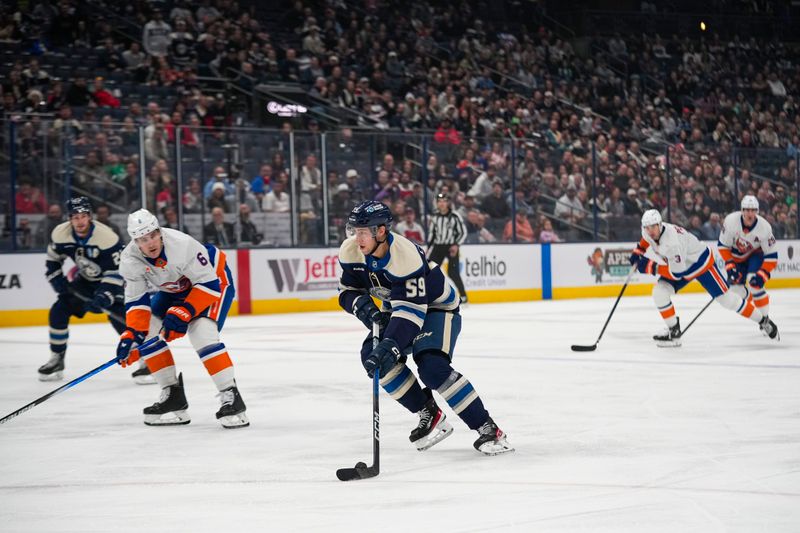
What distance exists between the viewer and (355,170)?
15047 millimetres

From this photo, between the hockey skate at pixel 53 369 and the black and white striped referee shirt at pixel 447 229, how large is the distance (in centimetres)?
789

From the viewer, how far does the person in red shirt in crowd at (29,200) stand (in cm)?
1293

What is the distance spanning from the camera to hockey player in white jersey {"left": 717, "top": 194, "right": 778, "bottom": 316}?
34.0ft

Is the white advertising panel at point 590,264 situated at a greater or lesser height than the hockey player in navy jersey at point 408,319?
lesser

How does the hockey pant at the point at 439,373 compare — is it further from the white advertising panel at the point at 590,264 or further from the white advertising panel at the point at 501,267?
the white advertising panel at the point at 590,264

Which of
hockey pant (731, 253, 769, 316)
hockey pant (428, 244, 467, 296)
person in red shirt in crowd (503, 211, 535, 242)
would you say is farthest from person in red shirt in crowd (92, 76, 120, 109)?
hockey pant (731, 253, 769, 316)

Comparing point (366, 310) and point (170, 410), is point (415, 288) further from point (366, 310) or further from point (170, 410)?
point (170, 410)

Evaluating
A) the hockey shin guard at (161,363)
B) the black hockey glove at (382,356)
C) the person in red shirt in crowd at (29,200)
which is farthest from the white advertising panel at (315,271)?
the black hockey glove at (382,356)

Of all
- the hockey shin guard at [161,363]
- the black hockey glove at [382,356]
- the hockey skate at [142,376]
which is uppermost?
the black hockey glove at [382,356]

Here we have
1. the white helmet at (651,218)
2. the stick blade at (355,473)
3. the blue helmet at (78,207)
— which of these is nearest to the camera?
the stick blade at (355,473)

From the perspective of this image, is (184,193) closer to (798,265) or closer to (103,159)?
A: (103,159)

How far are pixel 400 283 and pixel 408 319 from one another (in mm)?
158

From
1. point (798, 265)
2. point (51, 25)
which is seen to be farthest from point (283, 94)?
point (798, 265)

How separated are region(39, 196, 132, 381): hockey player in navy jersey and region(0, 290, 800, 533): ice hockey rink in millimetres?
362
